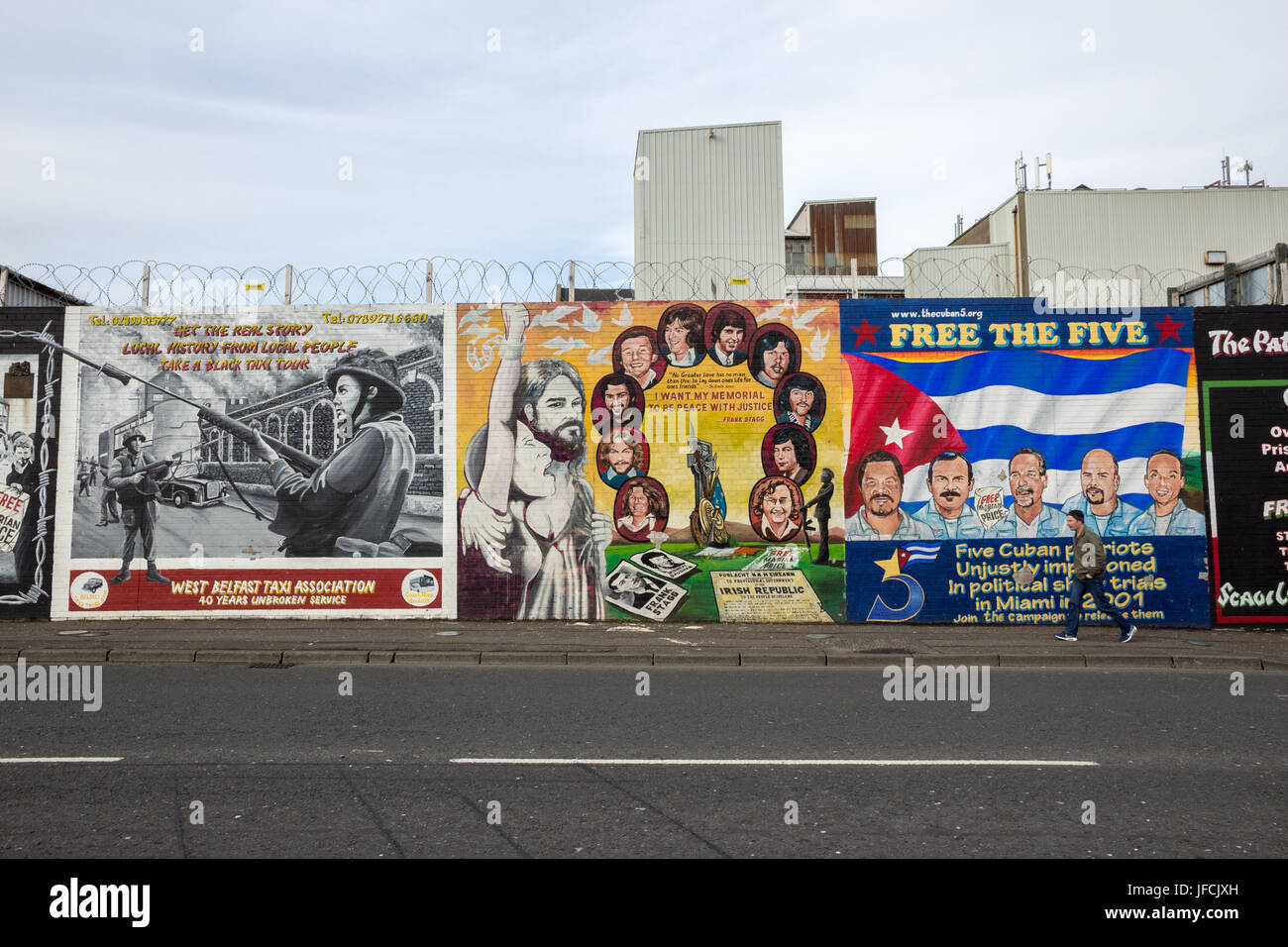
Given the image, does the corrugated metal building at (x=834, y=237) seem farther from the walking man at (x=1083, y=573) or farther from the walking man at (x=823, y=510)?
the walking man at (x=1083, y=573)

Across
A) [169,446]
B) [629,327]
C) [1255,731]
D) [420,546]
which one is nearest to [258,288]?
[169,446]

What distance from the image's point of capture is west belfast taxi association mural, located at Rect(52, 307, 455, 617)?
47.5 ft

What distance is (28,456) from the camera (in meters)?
14.6

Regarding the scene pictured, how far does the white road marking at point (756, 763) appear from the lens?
6531 millimetres

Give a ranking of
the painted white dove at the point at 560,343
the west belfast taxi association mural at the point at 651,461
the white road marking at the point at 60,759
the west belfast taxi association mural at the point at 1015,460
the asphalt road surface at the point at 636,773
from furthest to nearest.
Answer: the painted white dove at the point at 560,343 < the west belfast taxi association mural at the point at 651,461 < the west belfast taxi association mural at the point at 1015,460 < the white road marking at the point at 60,759 < the asphalt road surface at the point at 636,773

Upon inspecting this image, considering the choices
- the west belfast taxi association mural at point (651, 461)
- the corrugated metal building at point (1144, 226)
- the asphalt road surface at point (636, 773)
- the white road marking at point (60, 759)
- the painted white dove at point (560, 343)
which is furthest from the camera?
the corrugated metal building at point (1144, 226)

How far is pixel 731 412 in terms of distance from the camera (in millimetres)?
14531

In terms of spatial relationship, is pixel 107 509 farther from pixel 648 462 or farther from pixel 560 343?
pixel 648 462

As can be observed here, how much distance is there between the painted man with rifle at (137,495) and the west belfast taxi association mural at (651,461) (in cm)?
475

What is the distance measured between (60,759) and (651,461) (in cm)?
922

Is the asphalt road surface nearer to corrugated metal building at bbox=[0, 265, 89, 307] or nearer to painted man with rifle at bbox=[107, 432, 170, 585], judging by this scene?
painted man with rifle at bbox=[107, 432, 170, 585]

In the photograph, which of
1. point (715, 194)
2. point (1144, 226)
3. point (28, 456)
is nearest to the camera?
point (28, 456)

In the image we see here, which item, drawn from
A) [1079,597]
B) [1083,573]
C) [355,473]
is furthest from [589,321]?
[1079,597]

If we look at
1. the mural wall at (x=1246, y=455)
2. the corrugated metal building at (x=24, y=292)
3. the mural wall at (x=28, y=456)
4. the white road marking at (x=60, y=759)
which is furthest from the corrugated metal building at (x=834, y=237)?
the white road marking at (x=60, y=759)
